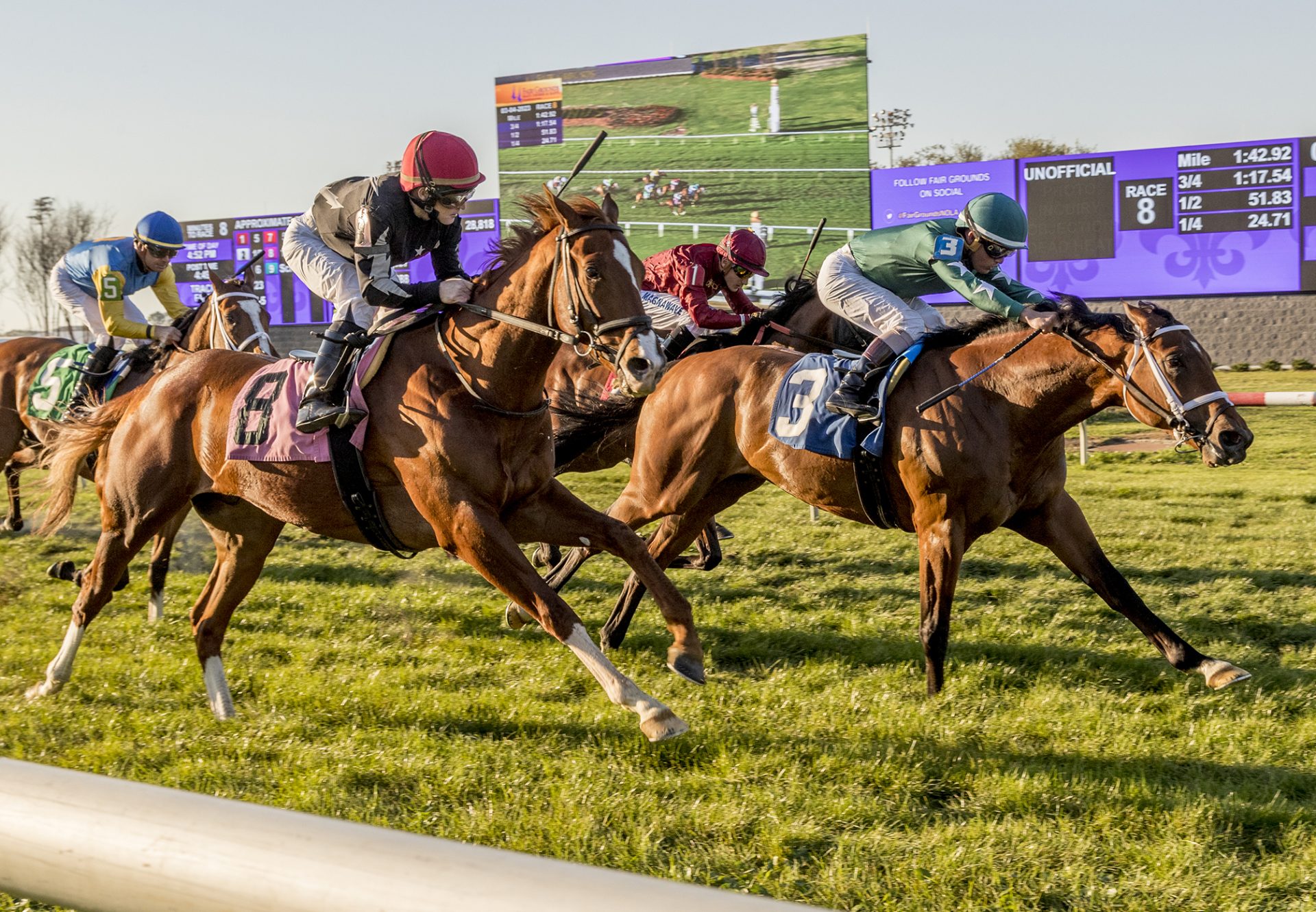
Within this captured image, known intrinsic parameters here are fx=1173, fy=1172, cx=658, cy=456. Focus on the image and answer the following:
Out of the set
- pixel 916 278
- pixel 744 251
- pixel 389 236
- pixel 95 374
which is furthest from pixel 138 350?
pixel 916 278

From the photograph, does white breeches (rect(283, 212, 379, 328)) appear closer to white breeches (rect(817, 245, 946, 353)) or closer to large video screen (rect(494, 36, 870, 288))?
white breeches (rect(817, 245, 946, 353))

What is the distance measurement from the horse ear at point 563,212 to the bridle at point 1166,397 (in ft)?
6.99

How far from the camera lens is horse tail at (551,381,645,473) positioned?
234 inches

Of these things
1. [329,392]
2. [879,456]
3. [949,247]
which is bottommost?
[879,456]

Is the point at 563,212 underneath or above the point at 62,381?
above

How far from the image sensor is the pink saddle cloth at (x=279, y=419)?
4.13 meters

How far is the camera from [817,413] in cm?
506

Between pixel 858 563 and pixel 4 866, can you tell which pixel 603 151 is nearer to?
pixel 858 563

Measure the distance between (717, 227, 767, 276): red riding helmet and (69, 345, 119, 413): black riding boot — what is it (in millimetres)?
4019

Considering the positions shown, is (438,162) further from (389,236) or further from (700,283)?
(700,283)

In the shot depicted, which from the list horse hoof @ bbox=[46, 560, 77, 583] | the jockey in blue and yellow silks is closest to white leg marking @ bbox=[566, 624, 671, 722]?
horse hoof @ bbox=[46, 560, 77, 583]

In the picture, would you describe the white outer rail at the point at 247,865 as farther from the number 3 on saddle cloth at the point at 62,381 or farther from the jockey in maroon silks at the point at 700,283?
the number 3 on saddle cloth at the point at 62,381

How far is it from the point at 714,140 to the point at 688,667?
67.3ft

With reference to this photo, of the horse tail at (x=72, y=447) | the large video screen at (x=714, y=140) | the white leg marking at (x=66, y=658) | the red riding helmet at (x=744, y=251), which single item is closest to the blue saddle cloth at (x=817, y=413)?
the red riding helmet at (x=744, y=251)
